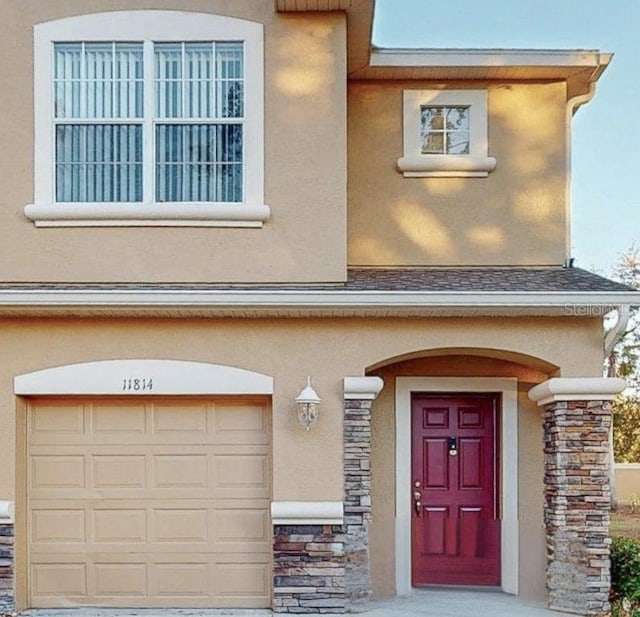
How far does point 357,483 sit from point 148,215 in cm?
364

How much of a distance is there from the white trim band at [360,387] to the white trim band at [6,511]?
366cm

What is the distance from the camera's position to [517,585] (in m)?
9.67

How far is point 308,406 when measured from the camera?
8.70 m

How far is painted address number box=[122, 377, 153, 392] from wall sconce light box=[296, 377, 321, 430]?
1.61m

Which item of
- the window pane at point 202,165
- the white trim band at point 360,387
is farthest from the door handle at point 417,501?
the window pane at point 202,165

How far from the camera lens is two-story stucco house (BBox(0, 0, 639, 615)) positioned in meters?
8.77

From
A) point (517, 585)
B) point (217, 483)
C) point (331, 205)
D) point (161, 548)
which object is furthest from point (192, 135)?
point (517, 585)

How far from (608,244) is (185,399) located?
16.4 meters

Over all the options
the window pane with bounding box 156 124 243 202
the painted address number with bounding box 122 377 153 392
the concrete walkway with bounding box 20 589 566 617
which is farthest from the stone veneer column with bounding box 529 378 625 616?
the painted address number with bounding box 122 377 153 392

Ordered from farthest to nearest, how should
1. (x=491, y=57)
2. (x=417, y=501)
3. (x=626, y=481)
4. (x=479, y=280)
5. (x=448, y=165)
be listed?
(x=626, y=481)
(x=448, y=165)
(x=491, y=57)
(x=417, y=501)
(x=479, y=280)

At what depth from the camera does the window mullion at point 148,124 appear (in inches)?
360

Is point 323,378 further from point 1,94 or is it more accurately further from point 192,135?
point 1,94

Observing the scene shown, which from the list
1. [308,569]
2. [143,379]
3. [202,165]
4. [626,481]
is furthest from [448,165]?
[626,481]

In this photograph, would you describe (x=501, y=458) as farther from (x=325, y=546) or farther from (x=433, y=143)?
(x=433, y=143)
